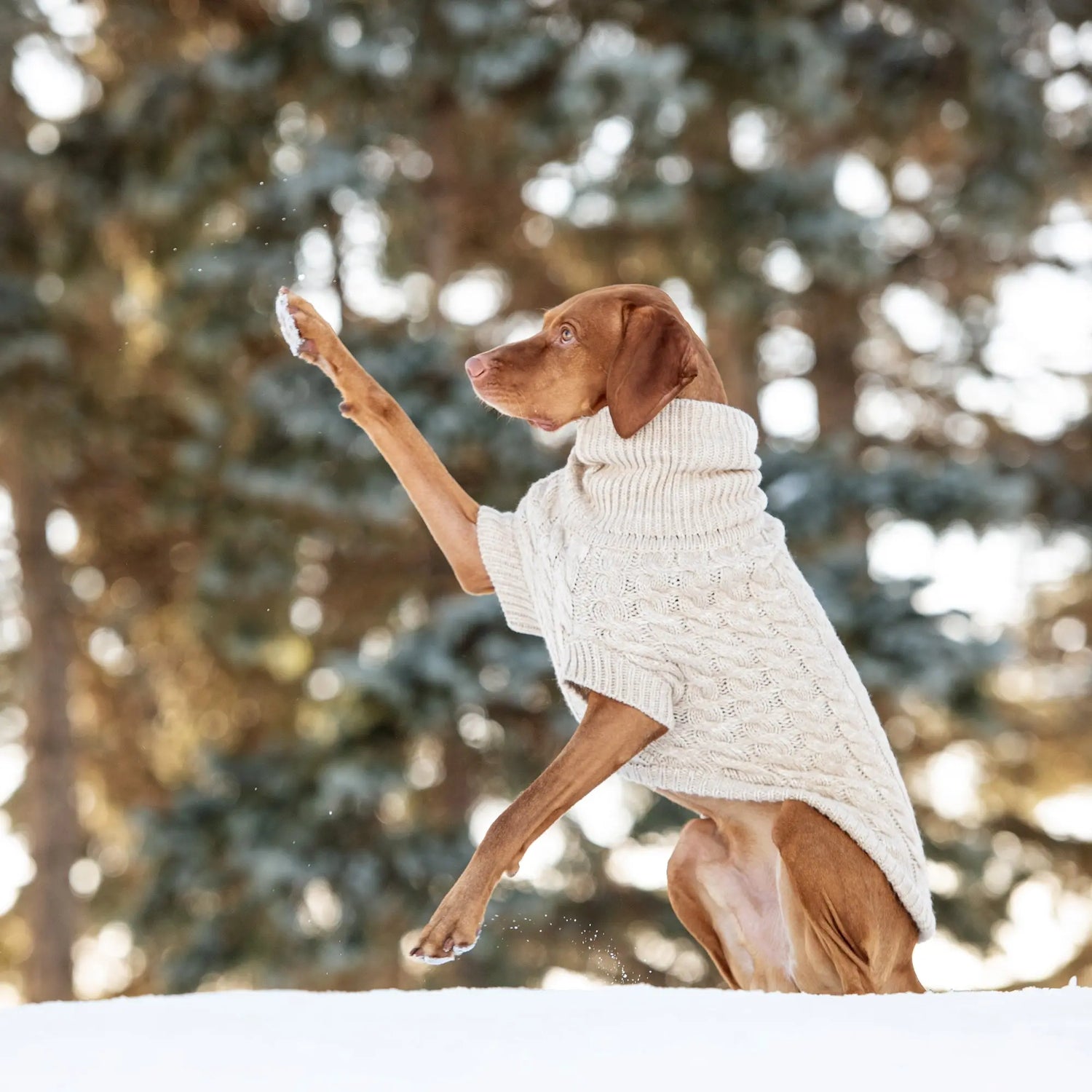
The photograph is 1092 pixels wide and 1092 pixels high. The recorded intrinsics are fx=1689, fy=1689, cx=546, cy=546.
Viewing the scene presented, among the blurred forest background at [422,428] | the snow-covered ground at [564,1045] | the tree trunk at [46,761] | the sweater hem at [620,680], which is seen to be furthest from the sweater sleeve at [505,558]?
the tree trunk at [46,761]

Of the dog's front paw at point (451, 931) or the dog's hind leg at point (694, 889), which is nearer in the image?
the dog's front paw at point (451, 931)

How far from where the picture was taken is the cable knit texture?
257 centimetres

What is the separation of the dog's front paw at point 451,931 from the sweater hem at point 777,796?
1.37 ft

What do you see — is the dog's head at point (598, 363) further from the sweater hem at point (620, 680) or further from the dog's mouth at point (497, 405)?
the sweater hem at point (620, 680)

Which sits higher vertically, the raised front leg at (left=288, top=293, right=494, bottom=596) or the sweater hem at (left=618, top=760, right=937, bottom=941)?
the raised front leg at (left=288, top=293, right=494, bottom=596)

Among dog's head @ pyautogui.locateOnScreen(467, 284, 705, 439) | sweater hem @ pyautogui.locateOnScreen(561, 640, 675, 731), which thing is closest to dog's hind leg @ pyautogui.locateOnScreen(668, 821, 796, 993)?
sweater hem @ pyautogui.locateOnScreen(561, 640, 675, 731)

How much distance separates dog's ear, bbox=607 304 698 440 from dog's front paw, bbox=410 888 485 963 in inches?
30.8

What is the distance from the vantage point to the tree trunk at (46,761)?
9453 mm

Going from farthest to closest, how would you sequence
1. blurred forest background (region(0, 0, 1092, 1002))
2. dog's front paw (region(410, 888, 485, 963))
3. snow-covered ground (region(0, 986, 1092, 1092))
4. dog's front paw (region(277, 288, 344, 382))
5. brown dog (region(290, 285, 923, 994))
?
blurred forest background (region(0, 0, 1092, 1002))
dog's front paw (region(277, 288, 344, 382))
brown dog (region(290, 285, 923, 994))
dog's front paw (region(410, 888, 485, 963))
snow-covered ground (region(0, 986, 1092, 1092))

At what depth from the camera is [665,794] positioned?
A: 2.72 meters

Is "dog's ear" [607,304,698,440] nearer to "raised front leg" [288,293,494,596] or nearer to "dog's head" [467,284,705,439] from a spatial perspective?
"dog's head" [467,284,705,439]

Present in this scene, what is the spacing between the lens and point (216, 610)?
30.0 ft

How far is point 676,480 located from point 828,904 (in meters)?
0.69

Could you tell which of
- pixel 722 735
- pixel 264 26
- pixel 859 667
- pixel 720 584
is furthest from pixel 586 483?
pixel 264 26
